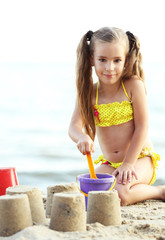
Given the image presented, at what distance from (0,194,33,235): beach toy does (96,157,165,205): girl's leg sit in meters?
1.05

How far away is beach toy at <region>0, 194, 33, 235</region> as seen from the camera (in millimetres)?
1565

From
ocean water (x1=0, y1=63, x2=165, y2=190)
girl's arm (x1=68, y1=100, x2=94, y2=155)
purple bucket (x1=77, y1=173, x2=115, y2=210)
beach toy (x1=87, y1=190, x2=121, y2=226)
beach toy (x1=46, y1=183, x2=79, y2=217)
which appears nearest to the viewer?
beach toy (x1=87, y1=190, x2=121, y2=226)

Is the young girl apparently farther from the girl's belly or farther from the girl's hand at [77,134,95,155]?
the girl's hand at [77,134,95,155]

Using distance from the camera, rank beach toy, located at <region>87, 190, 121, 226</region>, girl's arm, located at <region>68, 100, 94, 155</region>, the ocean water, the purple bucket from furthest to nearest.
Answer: the ocean water
girl's arm, located at <region>68, 100, 94, 155</region>
the purple bucket
beach toy, located at <region>87, 190, 121, 226</region>

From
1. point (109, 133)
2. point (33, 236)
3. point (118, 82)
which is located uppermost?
point (118, 82)

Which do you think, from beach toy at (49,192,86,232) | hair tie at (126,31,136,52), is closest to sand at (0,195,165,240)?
beach toy at (49,192,86,232)

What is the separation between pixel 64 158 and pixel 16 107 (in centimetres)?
467

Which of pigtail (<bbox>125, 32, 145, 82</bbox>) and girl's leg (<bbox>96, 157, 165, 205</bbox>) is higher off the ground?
pigtail (<bbox>125, 32, 145, 82</bbox>)

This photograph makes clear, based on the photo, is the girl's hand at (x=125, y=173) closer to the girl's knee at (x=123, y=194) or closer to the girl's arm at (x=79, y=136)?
the girl's knee at (x=123, y=194)

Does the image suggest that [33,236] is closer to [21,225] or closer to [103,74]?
[21,225]

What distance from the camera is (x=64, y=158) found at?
196 inches

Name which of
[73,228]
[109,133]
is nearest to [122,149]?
[109,133]

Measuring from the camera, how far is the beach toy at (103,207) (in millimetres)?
1698

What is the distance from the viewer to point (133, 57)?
2707mm
